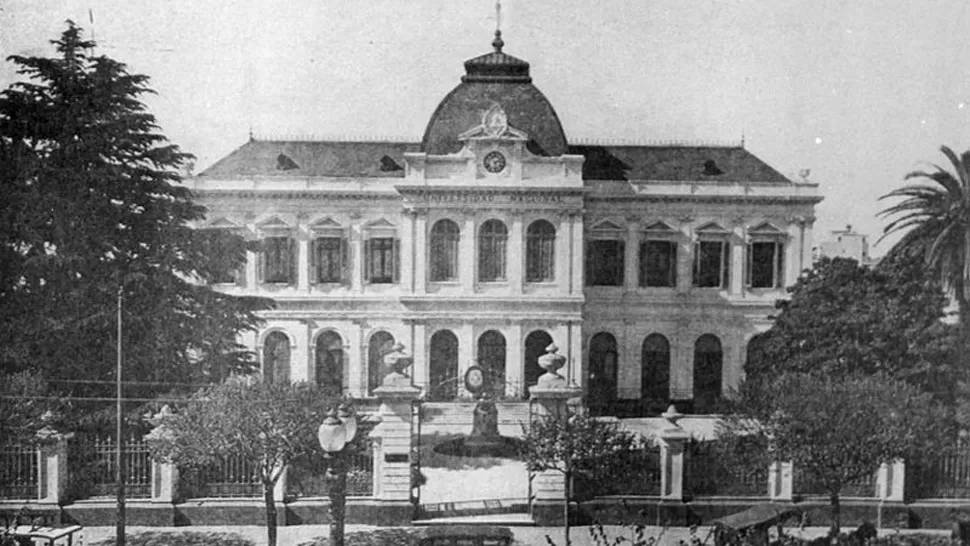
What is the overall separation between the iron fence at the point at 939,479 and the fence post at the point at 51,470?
10.8 metres

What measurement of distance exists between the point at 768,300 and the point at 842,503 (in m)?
6.81

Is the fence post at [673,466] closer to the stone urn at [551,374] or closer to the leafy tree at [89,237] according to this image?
the stone urn at [551,374]

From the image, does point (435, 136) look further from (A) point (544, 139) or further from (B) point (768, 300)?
(B) point (768, 300)

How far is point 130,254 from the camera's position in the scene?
10117mm

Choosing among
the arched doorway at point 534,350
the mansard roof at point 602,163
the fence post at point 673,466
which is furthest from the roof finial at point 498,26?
the arched doorway at point 534,350

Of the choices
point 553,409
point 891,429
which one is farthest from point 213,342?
point 891,429

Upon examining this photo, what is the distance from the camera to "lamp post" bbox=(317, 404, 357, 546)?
6.94 meters

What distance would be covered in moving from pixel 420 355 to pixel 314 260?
303 centimetres

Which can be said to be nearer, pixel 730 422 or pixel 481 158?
pixel 730 422

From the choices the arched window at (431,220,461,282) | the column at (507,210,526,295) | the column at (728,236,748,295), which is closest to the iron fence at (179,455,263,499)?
the arched window at (431,220,461,282)

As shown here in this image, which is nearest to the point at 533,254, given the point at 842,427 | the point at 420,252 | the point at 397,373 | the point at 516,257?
the point at 516,257

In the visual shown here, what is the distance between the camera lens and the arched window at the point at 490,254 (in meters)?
17.1

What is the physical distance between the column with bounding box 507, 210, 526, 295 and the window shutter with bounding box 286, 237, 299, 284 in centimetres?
450

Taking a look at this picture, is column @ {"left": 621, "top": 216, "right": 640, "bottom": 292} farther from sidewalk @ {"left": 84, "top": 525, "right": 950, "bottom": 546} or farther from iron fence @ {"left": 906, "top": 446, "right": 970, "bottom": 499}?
sidewalk @ {"left": 84, "top": 525, "right": 950, "bottom": 546}
